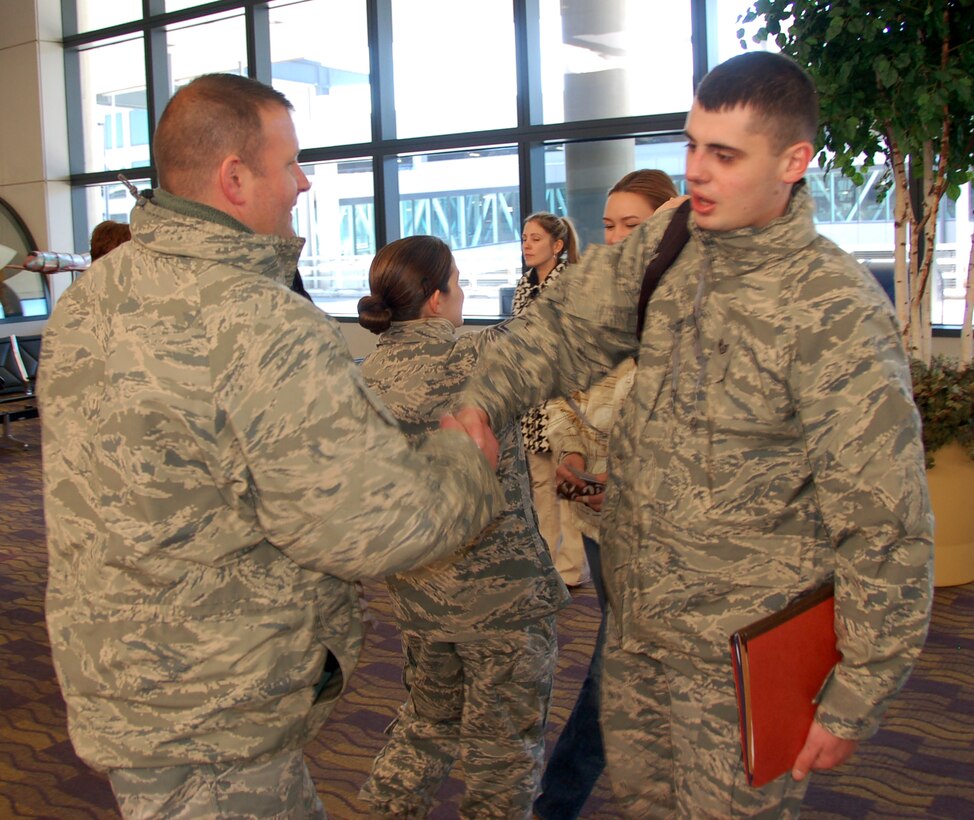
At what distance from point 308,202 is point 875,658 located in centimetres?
869

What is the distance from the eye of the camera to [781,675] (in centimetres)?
148

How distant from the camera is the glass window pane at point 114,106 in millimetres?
10758

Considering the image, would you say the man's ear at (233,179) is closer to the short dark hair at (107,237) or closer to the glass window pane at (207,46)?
the short dark hair at (107,237)

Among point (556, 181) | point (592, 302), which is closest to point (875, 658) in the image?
point (592, 302)

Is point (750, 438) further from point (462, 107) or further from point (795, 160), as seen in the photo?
point (462, 107)

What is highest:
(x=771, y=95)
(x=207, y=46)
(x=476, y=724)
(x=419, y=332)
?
(x=207, y=46)

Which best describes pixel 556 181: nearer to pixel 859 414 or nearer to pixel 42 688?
pixel 42 688

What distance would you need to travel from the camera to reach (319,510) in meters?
1.35

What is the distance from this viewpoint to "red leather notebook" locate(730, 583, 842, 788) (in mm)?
1438

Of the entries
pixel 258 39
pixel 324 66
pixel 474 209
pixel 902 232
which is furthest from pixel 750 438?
pixel 258 39

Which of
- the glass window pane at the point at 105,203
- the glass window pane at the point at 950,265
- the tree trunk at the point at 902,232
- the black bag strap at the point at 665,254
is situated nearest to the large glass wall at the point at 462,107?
the glass window pane at the point at 950,265

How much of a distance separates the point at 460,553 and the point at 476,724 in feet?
1.40

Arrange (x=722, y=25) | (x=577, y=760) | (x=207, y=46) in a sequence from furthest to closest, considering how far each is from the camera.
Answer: (x=207, y=46), (x=722, y=25), (x=577, y=760)

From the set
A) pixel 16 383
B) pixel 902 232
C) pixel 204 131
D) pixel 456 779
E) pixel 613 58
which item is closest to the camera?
pixel 204 131
